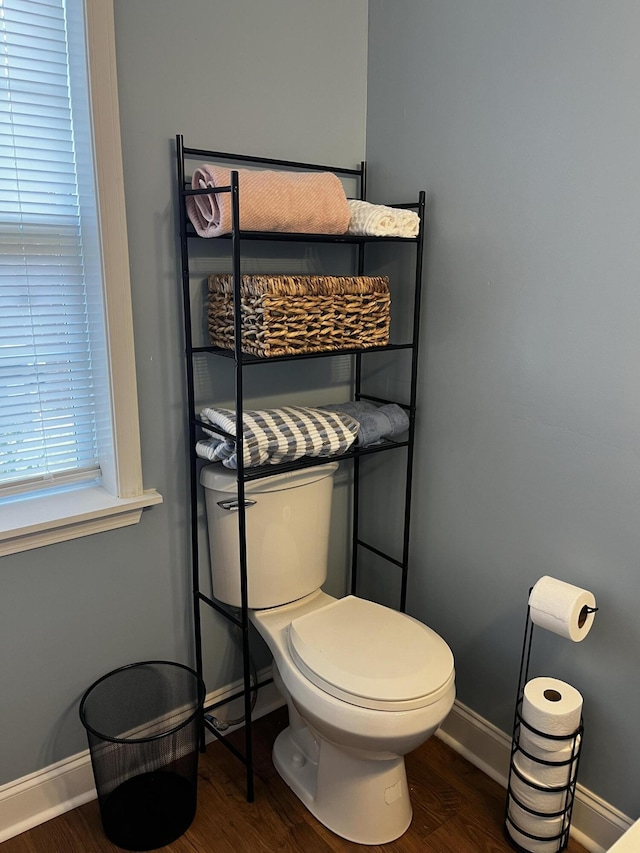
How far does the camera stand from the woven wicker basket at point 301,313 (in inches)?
61.9

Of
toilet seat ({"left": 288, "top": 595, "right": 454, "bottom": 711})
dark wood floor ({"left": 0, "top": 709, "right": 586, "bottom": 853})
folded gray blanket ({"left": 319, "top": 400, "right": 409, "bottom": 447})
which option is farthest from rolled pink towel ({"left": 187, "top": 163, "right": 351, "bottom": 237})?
dark wood floor ({"left": 0, "top": 709, "right": 586, "bottom": 853})

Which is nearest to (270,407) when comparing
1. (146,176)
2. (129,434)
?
(129,434)

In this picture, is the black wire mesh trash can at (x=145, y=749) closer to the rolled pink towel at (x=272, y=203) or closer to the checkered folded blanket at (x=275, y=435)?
the checkered folded blanket at (x=275, y=435)

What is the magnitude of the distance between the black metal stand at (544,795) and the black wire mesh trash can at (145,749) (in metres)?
0.81

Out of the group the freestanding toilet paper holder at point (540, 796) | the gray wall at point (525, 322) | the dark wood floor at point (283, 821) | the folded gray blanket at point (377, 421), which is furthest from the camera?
the folded gray blanket at point (377, 421)

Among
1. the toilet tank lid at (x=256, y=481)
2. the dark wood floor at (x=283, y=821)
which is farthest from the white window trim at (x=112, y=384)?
the dark wood floor at (x=283, y=821)

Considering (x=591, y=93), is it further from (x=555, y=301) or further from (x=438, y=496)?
(x=438, y=496)

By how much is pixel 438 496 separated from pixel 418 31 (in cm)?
127

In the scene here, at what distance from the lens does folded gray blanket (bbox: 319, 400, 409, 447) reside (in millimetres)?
1891

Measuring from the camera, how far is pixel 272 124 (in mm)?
1816

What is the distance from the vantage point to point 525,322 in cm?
166

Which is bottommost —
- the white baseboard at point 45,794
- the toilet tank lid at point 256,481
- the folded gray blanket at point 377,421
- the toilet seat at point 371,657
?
the white baseboard at point 45,794

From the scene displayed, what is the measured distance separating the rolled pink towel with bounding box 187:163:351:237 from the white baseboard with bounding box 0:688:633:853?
54.0 inches

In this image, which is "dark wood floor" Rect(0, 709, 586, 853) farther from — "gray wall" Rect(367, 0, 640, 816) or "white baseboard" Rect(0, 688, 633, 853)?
"gray wall" Rect(367, 0, 640, 816)
